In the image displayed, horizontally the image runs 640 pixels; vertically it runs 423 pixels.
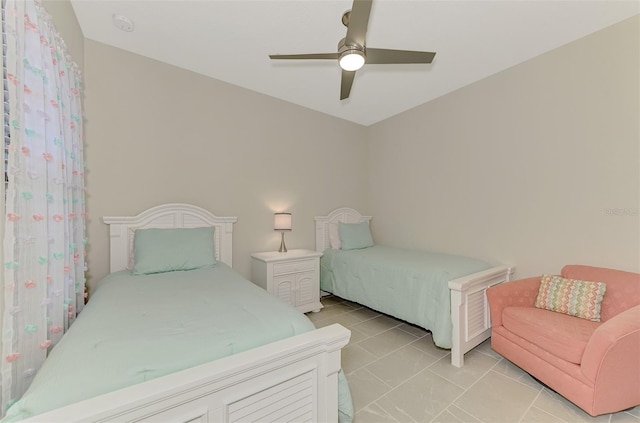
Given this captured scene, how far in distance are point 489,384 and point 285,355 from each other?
5.47 ft

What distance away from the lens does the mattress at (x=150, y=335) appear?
0.88m

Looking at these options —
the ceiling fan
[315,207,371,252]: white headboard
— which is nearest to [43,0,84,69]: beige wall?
the ceiling fan

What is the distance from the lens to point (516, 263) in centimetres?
268

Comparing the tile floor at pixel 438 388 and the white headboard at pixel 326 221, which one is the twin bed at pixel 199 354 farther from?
the white headboard at pixel 326 221

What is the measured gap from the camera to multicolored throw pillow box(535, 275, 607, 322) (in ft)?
6.26

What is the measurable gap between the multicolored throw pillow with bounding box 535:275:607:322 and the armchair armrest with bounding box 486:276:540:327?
0.05 metres

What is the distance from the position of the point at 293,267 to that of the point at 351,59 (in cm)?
215

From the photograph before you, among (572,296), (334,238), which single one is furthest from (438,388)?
(334,238)

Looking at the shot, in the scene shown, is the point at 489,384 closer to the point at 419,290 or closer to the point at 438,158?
the point at 419,290

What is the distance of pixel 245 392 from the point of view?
105 centimetres

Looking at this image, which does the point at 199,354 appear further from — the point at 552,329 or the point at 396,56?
the point at 552,329

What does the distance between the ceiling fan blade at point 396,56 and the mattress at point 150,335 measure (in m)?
1.64

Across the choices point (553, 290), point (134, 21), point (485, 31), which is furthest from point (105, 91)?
point (553, 290)

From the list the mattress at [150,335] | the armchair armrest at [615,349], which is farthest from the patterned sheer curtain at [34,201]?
the armchair armrest at [615,349]
